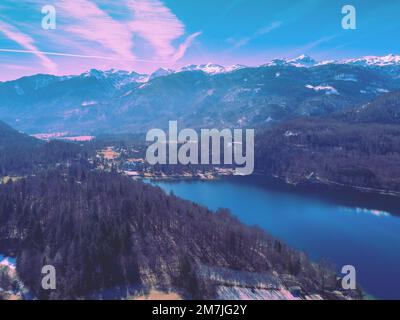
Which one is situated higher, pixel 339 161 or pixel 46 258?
pixel 339 161

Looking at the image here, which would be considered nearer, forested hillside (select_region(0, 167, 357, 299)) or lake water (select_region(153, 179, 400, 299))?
forested hillside (select_region(0, 167, 357, 299))

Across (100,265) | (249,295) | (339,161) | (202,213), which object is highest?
(339,161)

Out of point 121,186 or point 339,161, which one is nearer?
point 121,186

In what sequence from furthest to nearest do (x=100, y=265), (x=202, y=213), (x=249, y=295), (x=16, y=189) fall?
(x=16, y=189), (x=202, y=213), (x=100, y=265), (x=249, y=295)

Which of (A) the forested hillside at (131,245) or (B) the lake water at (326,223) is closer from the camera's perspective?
(A) the forested hillside at (131,245)

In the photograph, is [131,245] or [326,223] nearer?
[131,245]

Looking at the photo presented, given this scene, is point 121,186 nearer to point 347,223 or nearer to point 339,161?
point 347,223

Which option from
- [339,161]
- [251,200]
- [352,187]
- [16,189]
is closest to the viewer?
[16,189]

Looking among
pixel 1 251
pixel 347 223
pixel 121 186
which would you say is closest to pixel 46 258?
pixel 1 251
